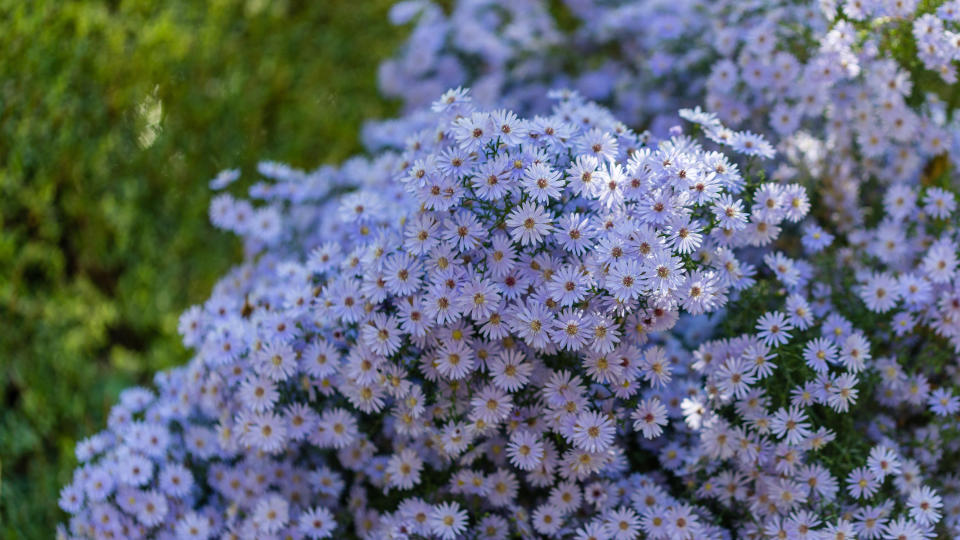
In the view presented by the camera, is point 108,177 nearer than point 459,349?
No

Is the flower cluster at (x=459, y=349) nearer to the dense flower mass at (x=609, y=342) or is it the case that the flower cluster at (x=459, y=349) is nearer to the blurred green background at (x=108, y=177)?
the dense flower mass at (x=609, y=342)

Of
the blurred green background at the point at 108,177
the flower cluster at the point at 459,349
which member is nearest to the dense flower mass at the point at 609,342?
the flower cluster at the point at 459,349

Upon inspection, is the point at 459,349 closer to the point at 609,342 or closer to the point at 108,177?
the point at 609,342

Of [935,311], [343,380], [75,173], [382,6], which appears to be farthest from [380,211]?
[382,6]

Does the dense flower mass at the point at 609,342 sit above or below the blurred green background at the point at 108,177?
below

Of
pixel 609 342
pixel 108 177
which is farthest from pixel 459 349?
pixel 108 177

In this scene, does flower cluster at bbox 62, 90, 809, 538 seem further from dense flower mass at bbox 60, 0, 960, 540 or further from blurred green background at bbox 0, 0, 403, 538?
blurred green background at bbox 0, 0, 403, 538
